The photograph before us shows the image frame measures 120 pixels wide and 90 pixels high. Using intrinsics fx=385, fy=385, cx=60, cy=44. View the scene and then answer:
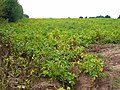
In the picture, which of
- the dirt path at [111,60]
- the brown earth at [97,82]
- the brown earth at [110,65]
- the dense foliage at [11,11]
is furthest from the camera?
the dense foliage at [11,11]

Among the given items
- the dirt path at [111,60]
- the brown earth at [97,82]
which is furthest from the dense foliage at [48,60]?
the dirt path at [111,60]

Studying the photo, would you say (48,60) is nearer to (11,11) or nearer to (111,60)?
(111,60)

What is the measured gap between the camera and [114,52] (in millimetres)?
11547

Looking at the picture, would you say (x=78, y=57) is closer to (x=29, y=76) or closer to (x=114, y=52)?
(x=114, y=52)

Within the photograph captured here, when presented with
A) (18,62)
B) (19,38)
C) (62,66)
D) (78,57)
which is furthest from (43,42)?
(62,66)

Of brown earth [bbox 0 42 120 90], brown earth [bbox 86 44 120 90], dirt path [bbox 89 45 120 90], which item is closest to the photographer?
brown earth [bbox 0 42 120 90]

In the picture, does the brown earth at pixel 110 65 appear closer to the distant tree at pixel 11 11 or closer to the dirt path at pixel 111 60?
the dirt path at pixel 111 60

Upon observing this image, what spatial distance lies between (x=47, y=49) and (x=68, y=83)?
301 centimetres

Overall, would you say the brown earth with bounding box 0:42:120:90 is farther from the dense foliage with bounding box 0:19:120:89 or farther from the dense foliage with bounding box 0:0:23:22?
the dense foliage with bounding box 0:0:23:22

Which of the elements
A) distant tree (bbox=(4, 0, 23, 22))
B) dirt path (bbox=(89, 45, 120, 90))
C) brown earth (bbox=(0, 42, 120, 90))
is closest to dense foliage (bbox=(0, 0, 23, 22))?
distant tree (bbox=(4, 0, 23, 22))

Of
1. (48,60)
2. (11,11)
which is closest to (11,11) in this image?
(11,11)

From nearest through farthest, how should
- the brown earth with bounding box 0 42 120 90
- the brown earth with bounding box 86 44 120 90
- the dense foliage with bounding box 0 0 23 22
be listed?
the brown earth with bounding box 0 42 120 90
the brown earth with bounding box 86 44 120 90
the dense foliage with bounding box 0 0 23 22

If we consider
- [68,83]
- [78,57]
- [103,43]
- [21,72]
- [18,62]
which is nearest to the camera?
[68,83]

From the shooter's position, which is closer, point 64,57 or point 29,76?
point 29,76
